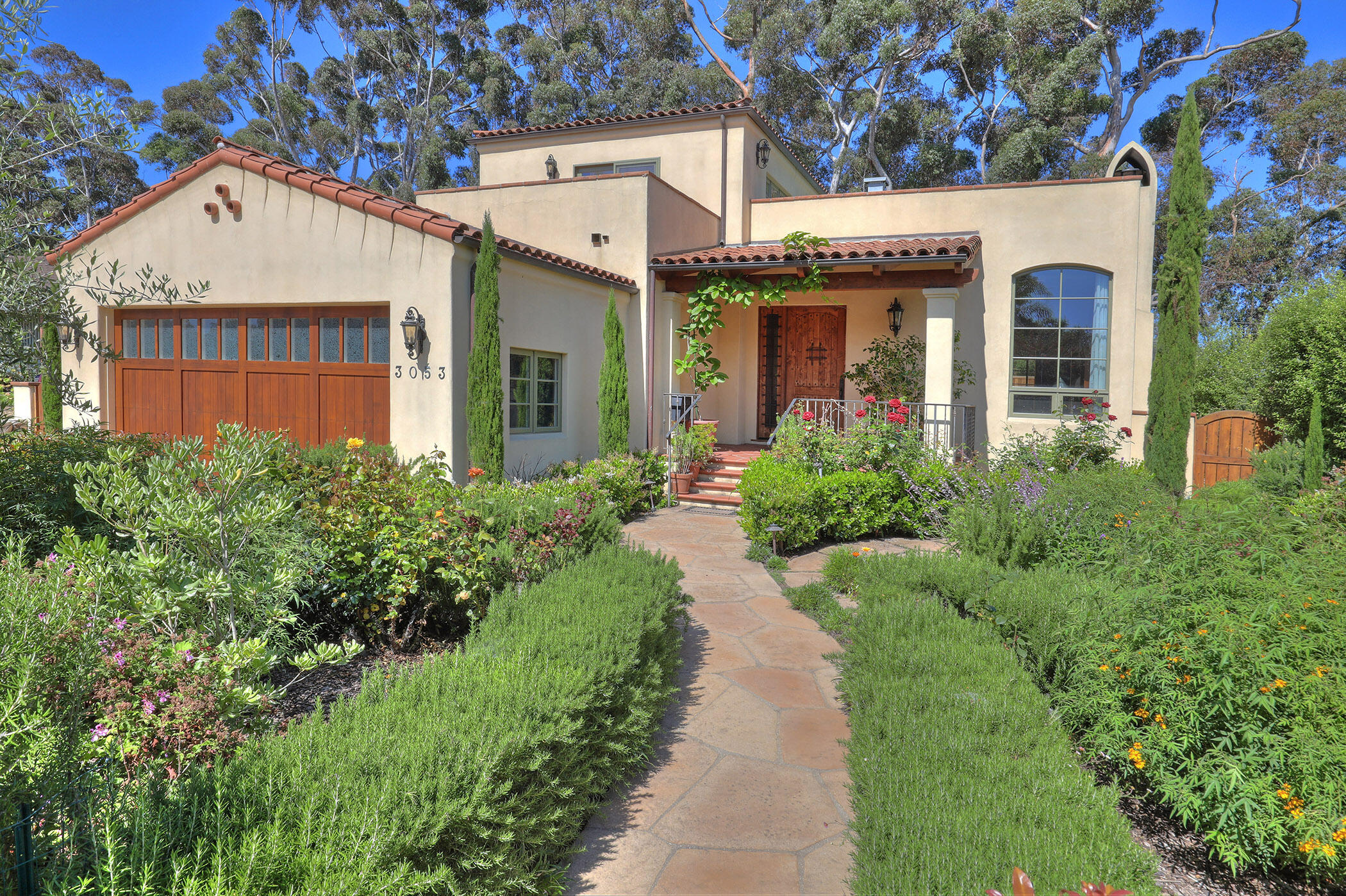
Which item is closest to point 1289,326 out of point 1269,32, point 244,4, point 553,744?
point 553,744

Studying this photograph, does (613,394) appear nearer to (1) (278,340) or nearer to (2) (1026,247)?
(1) (278,340)

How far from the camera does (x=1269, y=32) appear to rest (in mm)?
22969

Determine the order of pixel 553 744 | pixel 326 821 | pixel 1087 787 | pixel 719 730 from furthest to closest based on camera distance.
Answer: pixel 719 730
pixel 553 744
pixel 1087 787
pixel 326 821

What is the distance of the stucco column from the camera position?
10539 millimetres

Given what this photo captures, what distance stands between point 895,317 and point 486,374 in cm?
748

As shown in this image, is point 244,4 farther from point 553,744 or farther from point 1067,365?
point 553,744

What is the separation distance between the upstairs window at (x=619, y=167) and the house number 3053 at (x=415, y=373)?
6.87 metres

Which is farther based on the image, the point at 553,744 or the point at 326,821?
the point at 553,744

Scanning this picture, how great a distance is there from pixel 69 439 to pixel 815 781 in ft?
21.2

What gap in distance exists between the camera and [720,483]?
11.3 metres

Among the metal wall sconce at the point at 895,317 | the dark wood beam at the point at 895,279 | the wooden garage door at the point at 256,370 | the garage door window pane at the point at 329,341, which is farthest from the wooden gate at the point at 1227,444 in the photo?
the garage door window pane at the point at 329,341

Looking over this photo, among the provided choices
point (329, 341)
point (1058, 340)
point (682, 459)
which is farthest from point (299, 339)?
point (1058, 340)

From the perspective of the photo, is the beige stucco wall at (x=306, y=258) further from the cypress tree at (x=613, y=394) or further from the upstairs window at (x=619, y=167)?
the upstairs window at (x=619, y=167)

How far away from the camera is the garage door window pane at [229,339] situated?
9891 millimetres
